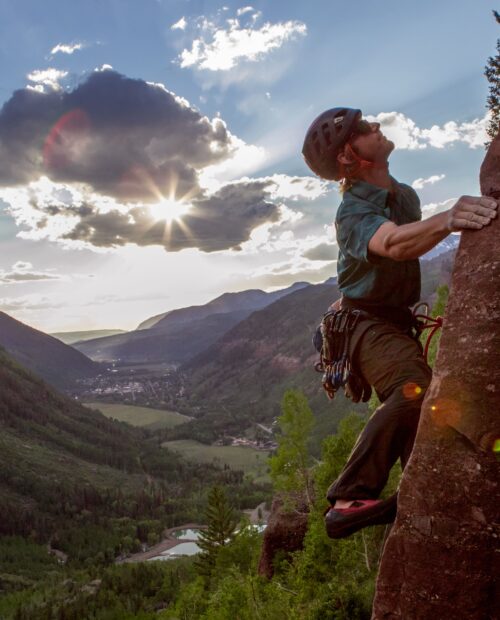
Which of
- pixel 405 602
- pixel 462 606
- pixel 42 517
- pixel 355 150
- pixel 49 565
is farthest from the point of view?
pixel 42 517

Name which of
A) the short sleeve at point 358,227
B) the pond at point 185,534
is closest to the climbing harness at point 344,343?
the short sleeve at point 358,227

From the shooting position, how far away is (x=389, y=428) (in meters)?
5.28

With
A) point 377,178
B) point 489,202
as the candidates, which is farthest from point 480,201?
point 377,178

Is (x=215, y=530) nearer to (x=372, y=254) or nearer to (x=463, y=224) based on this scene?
(x=372, y=254)

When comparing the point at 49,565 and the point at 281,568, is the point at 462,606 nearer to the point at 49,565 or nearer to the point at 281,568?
the point at 281,568

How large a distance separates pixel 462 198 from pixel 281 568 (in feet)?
105

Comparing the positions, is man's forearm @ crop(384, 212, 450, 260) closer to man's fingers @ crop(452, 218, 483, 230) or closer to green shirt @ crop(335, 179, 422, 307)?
man's fingers @ crop(452, 218, 483, 230)

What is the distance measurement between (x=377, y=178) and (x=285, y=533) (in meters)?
31.0

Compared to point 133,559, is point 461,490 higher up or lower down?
higher up

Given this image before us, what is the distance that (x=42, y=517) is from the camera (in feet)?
655

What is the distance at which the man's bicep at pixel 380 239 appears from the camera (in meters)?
4.95

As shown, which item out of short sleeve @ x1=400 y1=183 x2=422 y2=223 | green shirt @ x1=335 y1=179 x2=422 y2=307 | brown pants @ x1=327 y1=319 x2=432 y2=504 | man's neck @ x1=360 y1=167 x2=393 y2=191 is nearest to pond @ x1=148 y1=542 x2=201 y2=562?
brown pants @ x1=327 y1=319 x2=432 y2=504

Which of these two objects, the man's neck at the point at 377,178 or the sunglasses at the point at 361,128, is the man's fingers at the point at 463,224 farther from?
the sunglasses at the point at 361,128

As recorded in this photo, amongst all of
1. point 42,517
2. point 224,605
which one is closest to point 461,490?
point 224,605
